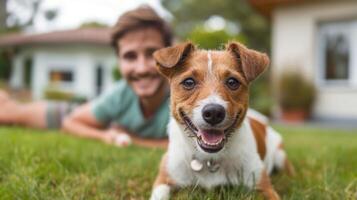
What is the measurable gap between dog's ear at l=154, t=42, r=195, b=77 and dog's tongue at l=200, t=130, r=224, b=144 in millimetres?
500

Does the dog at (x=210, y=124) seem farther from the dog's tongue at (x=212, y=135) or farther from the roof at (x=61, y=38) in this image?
the roof at (x=61, y=38)

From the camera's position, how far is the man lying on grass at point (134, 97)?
17.7ft

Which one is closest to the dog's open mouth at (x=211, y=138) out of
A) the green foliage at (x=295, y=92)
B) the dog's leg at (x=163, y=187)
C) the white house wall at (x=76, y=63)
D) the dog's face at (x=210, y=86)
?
the dog's face at (x=210, y=86)

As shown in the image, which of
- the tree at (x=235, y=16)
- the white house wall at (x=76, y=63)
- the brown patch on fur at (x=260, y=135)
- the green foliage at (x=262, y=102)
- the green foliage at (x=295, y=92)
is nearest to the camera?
the brown patch on fur at (x=260, y=135)

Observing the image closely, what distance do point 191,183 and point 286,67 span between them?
46.9ft

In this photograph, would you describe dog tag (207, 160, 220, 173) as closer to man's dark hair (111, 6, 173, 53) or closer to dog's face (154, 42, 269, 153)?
Result: dog's face (154, 42, 269, 153)

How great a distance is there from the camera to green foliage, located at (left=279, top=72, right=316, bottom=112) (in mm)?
15859

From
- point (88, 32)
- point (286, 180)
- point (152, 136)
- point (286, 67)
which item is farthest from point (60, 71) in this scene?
point (286, 180)

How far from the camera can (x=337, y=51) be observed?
16.1 metres

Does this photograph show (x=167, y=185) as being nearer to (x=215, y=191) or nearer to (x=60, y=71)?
(x=215, y=191)

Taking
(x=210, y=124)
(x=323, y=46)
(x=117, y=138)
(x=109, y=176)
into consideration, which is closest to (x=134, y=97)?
(x=117, y=138)

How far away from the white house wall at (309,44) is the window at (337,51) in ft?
0.83

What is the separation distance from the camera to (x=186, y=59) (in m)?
3.23

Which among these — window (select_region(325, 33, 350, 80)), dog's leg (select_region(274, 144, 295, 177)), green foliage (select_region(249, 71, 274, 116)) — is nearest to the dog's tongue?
dog's leg (select_region(274, 144, 295, 177))
